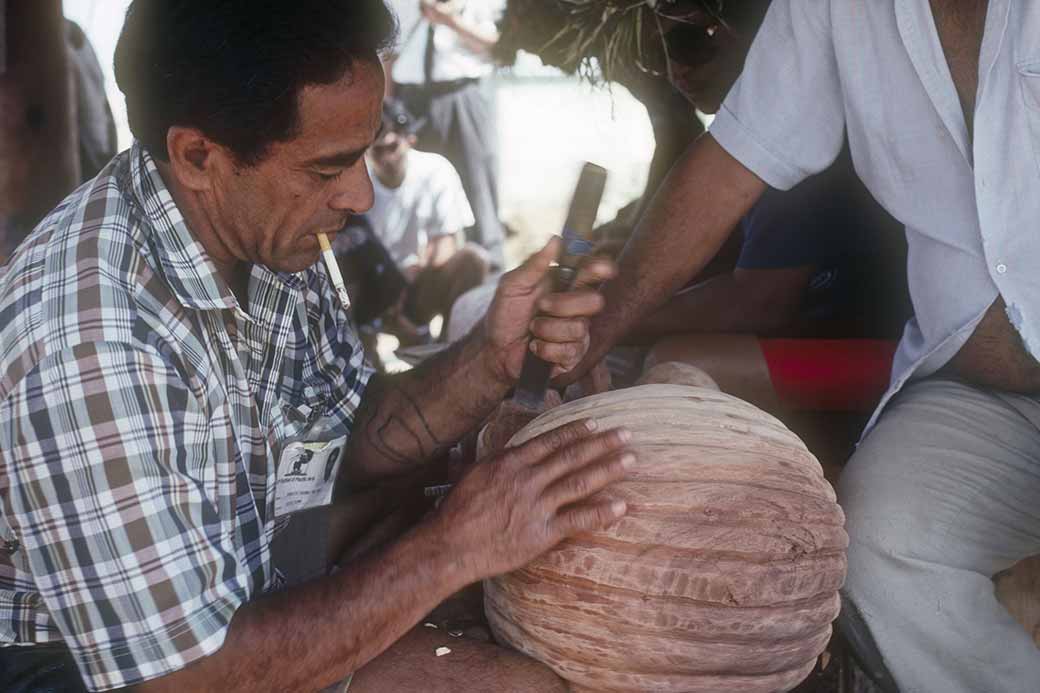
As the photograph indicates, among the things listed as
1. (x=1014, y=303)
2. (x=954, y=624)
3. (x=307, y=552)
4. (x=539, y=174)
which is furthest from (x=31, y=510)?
(x=539, y=174)

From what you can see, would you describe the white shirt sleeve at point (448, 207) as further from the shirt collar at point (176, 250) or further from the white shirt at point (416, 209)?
the shirt collar at point (176, 250)

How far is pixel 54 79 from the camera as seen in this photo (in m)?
3.72

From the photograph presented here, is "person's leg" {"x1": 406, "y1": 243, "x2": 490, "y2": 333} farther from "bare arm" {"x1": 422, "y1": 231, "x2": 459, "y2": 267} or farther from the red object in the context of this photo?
the red object

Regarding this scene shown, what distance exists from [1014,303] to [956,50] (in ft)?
1.81

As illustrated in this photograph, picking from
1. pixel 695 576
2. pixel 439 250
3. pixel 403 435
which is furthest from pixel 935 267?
pixel 439 250

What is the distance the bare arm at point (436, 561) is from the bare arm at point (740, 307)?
164cm

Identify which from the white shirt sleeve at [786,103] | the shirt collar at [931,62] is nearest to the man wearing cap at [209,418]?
the white shirt sleeve at [786,103]

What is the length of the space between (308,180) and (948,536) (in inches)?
58.7

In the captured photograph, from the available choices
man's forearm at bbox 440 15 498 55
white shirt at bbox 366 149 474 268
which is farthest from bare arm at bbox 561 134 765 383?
man's forearm at bbox 440 15 498 55

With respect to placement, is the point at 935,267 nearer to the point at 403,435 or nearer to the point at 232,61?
the point at 403,435

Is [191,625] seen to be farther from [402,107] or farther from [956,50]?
[402,107]

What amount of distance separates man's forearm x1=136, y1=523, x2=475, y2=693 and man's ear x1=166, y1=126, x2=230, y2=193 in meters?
0.76

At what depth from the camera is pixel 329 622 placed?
1.75 meters

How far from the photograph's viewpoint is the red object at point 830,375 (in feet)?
10.1
